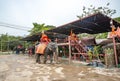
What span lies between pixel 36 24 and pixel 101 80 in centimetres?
2839

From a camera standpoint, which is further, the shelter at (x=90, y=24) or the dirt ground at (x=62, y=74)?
the shelter at (x=90, y=24)

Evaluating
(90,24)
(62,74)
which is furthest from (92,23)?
(62,74)

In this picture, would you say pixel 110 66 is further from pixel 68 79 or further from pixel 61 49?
pixel 61 49

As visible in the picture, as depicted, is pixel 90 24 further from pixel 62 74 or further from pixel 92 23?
pixel 62 74

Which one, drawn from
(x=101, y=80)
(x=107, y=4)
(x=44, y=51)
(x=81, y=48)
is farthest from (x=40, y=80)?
(x=107, y=4)

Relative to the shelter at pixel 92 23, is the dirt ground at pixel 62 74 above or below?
below

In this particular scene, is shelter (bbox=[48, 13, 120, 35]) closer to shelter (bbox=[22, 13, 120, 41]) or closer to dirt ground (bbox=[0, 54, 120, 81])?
shelter (bbox=[22, 13, 120, 41])

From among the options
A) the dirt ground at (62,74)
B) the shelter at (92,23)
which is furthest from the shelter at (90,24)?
the dirt ground at (62,74)

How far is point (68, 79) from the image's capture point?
20.4ft

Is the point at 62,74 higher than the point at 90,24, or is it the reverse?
the point at 90,24

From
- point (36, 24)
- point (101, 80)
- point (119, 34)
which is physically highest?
point (36, 24)

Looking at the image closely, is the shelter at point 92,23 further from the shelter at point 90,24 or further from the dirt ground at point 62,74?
the dirt ground at point 62,74

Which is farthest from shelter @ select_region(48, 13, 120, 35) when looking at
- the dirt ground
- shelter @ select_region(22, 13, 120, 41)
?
the dirt ground

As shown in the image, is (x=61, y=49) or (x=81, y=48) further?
(x=61, y=49)
